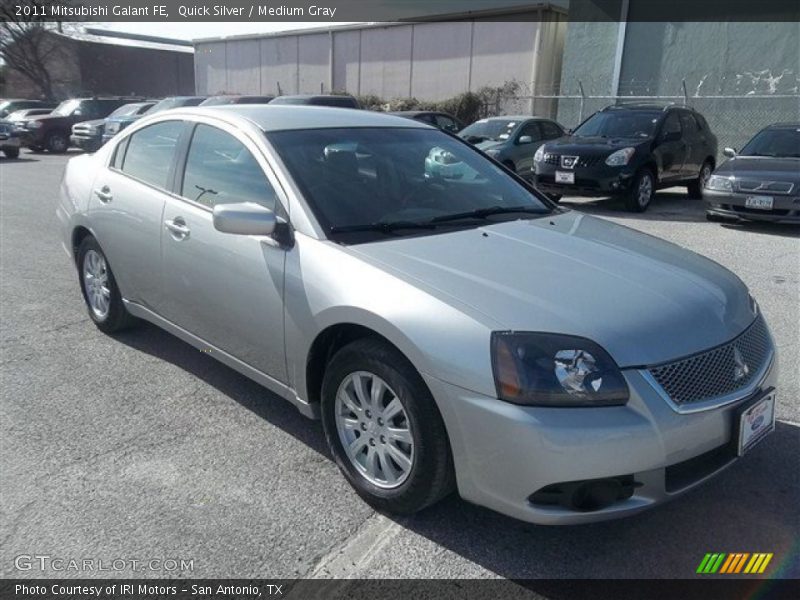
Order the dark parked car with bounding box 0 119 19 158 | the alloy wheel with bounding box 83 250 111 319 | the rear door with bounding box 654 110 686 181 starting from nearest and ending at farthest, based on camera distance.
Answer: the alloy wheel with bounding box 83 250 111 319 → the rear door with bounding box 654 110 686 181 → the dark parked car with bounding box 0 119 19 158

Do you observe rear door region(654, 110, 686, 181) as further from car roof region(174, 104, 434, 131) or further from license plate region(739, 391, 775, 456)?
license plate region(739, 391, 775, 456)

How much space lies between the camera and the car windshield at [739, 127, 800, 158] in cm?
989

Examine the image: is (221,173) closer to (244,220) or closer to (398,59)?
(244,220)

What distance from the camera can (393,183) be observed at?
3.63 meters

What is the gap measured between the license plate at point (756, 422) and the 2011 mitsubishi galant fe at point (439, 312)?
0.01m

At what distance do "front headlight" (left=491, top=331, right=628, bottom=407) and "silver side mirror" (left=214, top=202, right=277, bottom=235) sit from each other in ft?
4.12

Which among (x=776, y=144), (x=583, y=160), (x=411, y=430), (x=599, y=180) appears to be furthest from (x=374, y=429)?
(x=776, y=144)

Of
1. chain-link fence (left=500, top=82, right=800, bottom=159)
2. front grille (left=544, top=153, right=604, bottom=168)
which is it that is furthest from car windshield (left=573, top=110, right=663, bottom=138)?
chain-link fence (left=500, top=82, right=800, bottom=159)

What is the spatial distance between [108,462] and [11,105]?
28.3 metres

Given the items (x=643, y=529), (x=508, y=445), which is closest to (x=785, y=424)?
(x=643, y=529)

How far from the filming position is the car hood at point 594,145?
420 inches

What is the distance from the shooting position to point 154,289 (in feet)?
13.6

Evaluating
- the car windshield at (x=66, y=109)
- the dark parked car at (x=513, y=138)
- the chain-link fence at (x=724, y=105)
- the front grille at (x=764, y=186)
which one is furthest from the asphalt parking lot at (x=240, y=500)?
the car windshield at (x=66, y=109)

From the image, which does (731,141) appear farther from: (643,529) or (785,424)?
(643,529)
